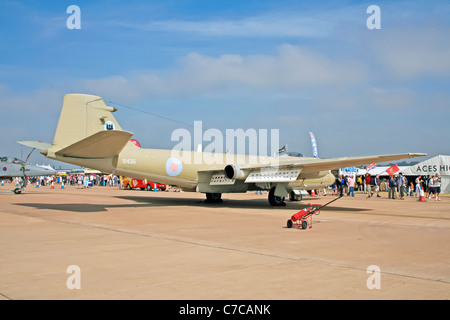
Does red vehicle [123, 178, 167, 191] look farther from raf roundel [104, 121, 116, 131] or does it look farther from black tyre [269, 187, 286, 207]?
raf roundel [104, 121, 116, 131]

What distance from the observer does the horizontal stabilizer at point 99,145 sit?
1421 cm

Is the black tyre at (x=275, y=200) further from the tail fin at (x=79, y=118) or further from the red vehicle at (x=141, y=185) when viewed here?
the red vehicle at (x=141, y=185)

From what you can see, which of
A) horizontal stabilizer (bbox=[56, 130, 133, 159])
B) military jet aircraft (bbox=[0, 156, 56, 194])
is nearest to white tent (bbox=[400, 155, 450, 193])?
horizontal stabilizer (bbox=[56, 130, 133, 159])

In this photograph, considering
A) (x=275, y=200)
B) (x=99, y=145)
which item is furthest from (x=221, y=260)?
(x=275, y=200)

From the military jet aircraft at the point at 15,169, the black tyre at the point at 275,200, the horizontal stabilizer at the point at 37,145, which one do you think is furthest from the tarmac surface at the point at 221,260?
the military jet aircraft at the point at 15,169

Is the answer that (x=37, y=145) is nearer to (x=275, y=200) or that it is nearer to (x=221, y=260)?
(x=275, y=200)

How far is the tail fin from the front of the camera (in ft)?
53.6

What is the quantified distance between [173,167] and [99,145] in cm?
450

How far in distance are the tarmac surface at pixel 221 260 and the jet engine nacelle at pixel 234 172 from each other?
6299mm

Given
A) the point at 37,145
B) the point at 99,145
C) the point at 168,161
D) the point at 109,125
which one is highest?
the point at 109,125

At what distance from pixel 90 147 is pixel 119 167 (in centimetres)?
244

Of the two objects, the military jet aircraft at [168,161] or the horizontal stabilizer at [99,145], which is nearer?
the horizontal stabilizer at [99,145]

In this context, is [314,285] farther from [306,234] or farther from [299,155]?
[299,155]

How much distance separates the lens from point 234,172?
61.0 ft
